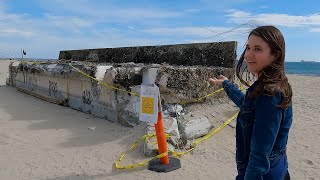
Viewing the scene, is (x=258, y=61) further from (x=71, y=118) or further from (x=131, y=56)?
(x=131, y=56)

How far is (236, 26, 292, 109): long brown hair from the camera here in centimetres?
168

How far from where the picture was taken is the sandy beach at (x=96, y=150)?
3893 mm

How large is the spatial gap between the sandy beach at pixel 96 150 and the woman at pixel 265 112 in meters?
2.04

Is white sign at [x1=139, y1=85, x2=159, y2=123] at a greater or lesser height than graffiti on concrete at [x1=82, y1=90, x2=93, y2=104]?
greater

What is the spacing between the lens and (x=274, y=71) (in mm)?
1764

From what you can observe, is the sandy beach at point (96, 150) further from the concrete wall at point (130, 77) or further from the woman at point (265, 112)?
the woman at point (265, 112)

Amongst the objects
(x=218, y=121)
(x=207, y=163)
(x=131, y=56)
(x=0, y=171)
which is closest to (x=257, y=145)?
(x=207, y=163)

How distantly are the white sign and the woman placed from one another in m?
2.02

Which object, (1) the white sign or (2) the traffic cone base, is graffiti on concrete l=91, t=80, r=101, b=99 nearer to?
(1) the white sign

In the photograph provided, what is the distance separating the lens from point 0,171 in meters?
4.00

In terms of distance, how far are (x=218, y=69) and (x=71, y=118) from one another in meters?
3.07

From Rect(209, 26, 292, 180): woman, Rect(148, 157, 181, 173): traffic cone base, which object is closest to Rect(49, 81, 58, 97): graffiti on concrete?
Rect(148, 157, 181, 173): traffic cone base

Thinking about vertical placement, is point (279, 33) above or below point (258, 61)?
above

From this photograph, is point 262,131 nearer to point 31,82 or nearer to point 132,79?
point 132,79
